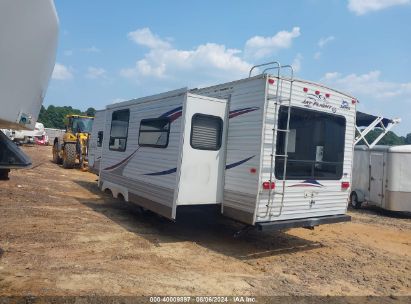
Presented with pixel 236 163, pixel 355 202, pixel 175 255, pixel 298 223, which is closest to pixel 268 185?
pixel 236 163

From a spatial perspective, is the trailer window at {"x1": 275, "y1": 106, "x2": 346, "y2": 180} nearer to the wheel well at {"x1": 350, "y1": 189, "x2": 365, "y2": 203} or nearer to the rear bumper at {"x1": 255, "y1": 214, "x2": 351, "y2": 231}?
the rear bumper at {"x1": 255, "y1": 214, "x2": 351, "y2": 231}

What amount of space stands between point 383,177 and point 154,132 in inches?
360

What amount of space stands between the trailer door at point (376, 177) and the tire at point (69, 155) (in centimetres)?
1384

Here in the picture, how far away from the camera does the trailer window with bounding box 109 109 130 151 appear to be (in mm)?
10039

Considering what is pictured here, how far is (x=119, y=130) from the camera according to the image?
10.4 metres

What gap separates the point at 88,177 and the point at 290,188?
1172cm

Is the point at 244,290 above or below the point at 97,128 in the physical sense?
below

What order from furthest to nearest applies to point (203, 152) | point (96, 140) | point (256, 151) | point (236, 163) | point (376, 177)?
point (96, 140)
point (376, 177)
point (203, 152)
point (236, 163)
point (256, 151)

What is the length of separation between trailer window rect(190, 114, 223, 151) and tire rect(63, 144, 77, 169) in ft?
43.8

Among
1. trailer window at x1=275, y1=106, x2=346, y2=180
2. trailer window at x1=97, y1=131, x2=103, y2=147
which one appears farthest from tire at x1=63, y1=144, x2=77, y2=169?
trailer window at x1=275, y1=106, x2=346, y2=180

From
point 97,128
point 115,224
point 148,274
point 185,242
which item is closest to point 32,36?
point 148,274

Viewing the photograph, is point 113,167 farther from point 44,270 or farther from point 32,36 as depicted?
point 32,36

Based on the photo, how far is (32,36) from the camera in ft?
12.7

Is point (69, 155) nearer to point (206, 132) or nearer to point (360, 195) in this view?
point (206, 132)
